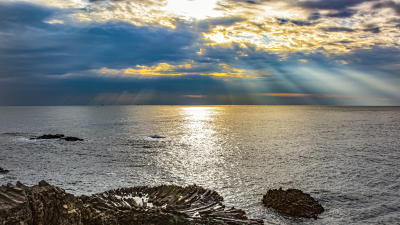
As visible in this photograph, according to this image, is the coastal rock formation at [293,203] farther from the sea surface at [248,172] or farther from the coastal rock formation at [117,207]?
the coastal rock formation at [117,207]

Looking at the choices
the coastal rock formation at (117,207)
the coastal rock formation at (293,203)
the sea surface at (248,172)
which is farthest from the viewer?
the sea surface at (248,172)

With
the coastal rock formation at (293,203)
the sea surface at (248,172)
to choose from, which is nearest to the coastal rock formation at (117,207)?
the sea surface at (248,172)

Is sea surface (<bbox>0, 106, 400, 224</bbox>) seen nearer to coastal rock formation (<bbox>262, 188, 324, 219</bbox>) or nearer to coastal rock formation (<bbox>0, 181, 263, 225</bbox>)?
coastal rock formation (<bbox>262, 188, 324, 219</bbox>)

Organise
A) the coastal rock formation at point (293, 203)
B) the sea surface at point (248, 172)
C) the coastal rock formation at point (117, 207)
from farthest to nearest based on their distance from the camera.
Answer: the sea surface at point (248, 172)
the coastal rock formation at point (293, 203)
the coastal rock formation at point (117, 207)

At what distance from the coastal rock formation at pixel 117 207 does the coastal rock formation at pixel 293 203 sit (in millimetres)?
3374

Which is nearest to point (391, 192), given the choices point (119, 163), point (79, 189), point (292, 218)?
point (292, 218)

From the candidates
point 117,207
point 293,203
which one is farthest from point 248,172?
point 117,207

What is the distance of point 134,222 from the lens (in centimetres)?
1380

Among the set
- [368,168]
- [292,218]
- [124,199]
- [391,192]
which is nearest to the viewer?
[292,218]

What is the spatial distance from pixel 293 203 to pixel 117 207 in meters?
12.2

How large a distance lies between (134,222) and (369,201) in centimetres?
1852

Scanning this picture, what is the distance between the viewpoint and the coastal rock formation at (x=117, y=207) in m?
11.0

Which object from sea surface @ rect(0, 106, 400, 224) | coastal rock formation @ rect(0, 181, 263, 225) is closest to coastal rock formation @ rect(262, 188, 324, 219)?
sea surface @ rect(0, 106, 400, 224)

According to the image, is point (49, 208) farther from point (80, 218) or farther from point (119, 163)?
point (119, 163)
